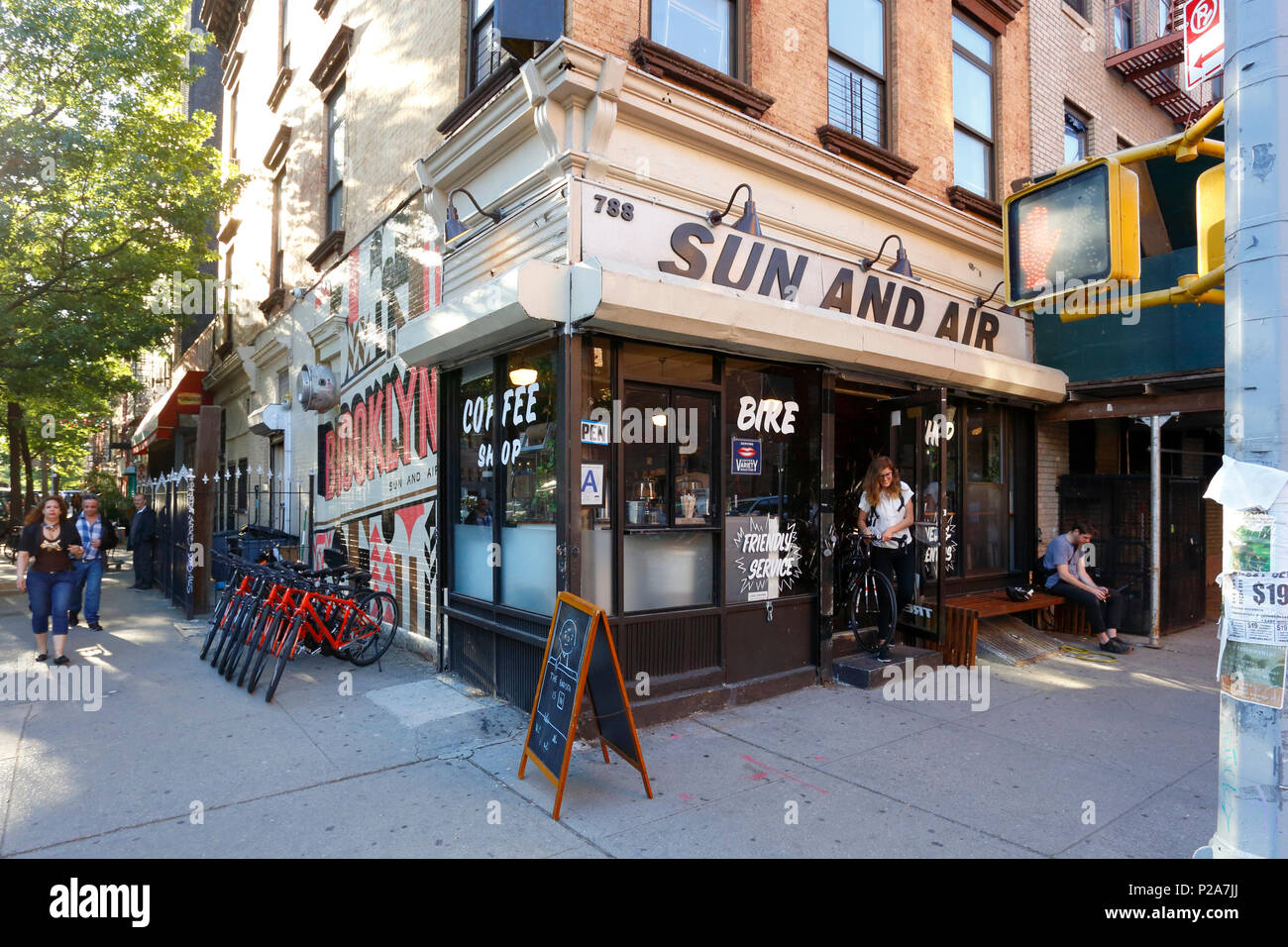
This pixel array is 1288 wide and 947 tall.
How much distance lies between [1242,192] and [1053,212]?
117cm

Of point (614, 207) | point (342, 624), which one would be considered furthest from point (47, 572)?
point (614, 207)

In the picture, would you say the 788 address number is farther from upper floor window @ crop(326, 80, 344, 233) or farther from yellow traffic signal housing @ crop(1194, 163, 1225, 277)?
upper floor window @ crop(326, 80, 344, 233)

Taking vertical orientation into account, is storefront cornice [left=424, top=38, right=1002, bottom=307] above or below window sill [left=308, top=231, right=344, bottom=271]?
below

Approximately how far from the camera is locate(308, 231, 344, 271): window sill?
35.1 ft

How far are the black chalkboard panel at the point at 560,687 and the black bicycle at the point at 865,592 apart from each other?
381 cm

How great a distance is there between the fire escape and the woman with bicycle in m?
8.66

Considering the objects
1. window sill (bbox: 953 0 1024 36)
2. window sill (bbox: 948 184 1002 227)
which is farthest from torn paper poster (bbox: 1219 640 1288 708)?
window sill (bbox: 953 0 1024 36)

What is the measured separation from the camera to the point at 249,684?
653 cm

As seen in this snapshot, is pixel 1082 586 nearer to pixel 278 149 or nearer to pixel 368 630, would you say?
pixel 368 630

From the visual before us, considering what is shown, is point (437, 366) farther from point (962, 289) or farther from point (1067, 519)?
point (1067, 519)

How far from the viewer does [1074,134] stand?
451 inches

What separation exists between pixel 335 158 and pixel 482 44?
199 inches

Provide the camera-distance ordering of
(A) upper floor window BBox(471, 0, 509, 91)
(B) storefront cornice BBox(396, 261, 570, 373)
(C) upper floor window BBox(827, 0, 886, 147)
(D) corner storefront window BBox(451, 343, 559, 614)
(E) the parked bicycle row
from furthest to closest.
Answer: (C) upper floor window BBox(827, 0, 886, 147) → (A) upper floor window BBox(471, 0, 509, 91) → (E) the parked bicycle row → (D) corner storefront window BBox(451, 343, 559, 614) → (B) storefront cornice BBox(396, 261, 570, 373)


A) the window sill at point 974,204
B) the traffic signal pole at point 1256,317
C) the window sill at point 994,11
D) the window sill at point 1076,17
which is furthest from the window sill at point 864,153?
the window sill at point 1076,17
